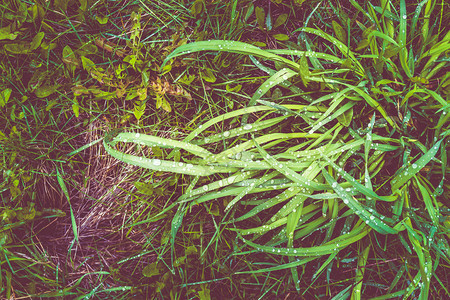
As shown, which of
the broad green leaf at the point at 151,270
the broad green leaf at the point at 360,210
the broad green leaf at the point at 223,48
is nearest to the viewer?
the broad green leaf at the point at 360,210

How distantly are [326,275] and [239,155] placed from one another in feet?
2.21

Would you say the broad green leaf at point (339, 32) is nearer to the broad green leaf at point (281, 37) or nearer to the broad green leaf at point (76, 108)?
the broad green leaf at point (281, 37)

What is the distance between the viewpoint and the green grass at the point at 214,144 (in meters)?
1.26

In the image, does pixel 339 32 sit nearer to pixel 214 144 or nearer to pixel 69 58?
pixel 214 144

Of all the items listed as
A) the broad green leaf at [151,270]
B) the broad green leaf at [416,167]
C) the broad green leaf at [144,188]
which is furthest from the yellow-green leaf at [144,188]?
the broad green leaf at [416,167]

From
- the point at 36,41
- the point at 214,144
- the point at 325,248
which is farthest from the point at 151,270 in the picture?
the point at 36,41

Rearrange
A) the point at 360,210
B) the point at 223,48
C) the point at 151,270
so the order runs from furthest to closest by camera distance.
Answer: the point at 151,270 → the point at 223,48 → the point at 360,210

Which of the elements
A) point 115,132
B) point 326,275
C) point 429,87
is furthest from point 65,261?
point 429,87

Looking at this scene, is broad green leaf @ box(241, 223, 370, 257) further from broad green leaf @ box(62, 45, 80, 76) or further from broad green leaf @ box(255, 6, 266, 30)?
broad green leaf @ box(62, 45, 80, 76)

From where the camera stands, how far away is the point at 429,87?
1324 millimetres

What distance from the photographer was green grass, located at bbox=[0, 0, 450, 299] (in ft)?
4.15

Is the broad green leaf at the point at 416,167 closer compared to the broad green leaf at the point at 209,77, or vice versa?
the broad green leaf at the point at 416,167

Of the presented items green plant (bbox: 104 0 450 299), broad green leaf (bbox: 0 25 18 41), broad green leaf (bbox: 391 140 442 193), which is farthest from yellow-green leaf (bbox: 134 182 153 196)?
broad green leaf (bbox: 391 140 442 193)

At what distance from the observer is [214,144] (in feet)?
4.61
